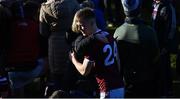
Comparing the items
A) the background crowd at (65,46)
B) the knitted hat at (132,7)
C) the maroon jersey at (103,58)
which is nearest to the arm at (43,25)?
the background crowd at (65,46)

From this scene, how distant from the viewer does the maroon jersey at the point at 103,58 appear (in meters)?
4.59

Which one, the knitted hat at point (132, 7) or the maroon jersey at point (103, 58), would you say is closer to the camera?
the maroon jersey at point (103, 58)

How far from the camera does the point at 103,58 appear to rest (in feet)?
15.1

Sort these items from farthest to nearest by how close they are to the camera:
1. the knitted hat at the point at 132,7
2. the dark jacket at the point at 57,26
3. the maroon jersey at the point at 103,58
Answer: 1. the dark jacket at the point at 57,26
2. the knitted hat at the point at 132,7
3. the maroon jersey at the point at 103,58

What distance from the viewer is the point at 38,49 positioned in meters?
6.32

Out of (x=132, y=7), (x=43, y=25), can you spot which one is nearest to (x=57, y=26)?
(x=43, y=25)

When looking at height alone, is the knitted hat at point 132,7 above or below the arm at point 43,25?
above

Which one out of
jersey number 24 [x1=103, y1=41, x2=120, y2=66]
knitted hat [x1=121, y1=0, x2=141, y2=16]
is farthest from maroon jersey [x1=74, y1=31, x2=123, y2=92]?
knitted hat [x1=121, y1=0, x2=141, y2=16]

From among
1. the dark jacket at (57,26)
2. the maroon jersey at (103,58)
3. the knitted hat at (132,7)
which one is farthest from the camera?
the dark jacket at (57,26)

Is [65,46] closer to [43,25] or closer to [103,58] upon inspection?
[43,25]

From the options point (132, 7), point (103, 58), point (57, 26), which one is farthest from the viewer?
point (57, 26)

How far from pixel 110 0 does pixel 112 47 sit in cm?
686

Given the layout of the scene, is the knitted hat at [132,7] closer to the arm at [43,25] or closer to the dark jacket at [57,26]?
the dark jacket at [57,26]

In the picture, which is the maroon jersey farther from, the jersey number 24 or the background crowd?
the background crowd
